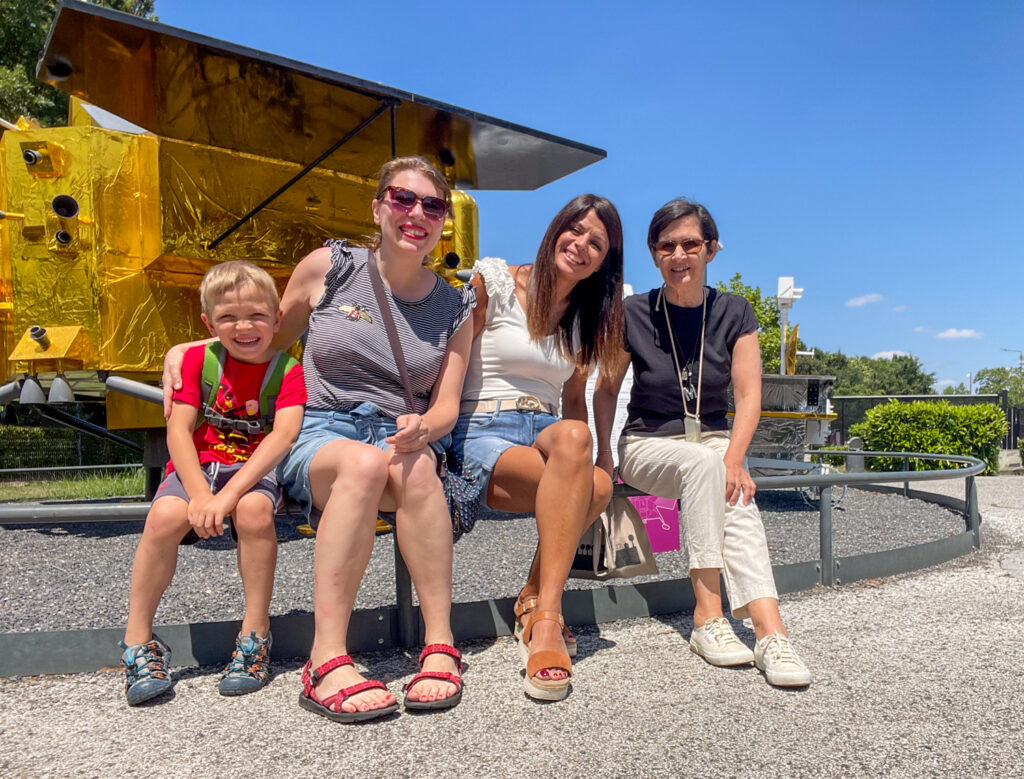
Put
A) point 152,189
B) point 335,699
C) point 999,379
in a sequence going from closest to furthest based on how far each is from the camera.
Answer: point 335,699 < point 152,189 < point 999,379

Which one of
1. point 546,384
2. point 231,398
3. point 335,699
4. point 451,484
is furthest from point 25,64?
point 335,699

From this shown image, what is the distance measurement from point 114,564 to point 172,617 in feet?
6.53

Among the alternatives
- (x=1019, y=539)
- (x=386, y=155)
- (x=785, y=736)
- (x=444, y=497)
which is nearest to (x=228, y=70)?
(x=386, y=155)

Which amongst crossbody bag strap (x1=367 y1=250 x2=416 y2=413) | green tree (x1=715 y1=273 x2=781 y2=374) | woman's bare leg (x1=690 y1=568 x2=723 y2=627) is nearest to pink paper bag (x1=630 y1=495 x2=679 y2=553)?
woman's bare leg (x1=690 y1=568 x2=723 y2=627)

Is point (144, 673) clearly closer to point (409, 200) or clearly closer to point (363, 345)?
point (363, 345)

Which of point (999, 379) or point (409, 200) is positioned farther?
point (999, 379)

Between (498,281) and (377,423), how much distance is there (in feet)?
2.52

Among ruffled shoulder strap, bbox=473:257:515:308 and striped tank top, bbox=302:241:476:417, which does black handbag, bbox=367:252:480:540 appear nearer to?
striped tank top, bbox=302:241:476:417

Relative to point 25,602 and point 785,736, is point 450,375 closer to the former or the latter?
point 785,736

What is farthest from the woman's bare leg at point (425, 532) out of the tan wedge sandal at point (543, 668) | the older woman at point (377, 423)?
the tan wedge sandal at point (543, 668)

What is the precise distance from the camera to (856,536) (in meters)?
6.60

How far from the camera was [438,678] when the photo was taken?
7.87 ft

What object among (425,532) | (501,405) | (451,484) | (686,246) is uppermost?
(686,246)

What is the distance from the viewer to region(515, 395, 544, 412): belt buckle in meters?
3.05
